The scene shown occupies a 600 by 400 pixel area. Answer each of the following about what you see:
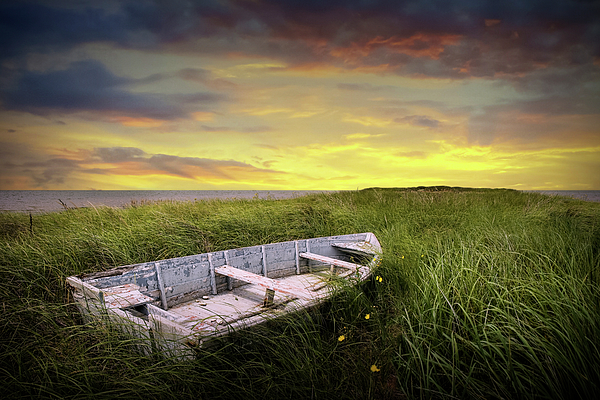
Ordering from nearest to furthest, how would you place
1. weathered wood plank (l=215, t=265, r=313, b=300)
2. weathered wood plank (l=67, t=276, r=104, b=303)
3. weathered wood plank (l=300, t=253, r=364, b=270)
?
weathered wood plank (l=67, t=276, r=104, b=303)
weathered wood plank (l=215, t=265, r=313, b=300)
weathered wood plank (l=300, t=253, r=364, b=270)

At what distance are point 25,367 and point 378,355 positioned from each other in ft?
9.04

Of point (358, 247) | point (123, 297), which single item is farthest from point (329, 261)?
point (123, 297)

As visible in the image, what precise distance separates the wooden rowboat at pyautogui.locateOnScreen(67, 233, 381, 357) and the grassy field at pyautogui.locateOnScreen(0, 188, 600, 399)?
0.46 feet

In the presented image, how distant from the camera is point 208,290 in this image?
407 cm

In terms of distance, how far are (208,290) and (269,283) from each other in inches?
43.5

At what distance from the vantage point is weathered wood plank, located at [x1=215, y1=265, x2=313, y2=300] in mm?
3170

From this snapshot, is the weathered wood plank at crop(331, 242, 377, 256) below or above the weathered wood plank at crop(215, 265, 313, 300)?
above

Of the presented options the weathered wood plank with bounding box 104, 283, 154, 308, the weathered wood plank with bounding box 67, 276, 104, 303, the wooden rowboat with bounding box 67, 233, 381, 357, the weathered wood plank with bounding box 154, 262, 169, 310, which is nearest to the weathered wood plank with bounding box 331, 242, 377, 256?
the wooden rowboat with bounding box 67, 233, 381, 357

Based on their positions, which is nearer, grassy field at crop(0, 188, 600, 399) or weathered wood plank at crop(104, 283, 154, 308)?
grassy field at crop(0, 188, 600, 399)

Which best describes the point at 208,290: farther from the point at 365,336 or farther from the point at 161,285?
the point at 365,336

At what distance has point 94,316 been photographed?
106 inches

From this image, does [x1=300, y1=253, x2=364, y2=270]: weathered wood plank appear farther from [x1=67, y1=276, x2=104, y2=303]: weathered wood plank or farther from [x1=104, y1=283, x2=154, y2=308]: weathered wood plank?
[x1=67, y1=276, x2=104, y2=303]: weathered wood plank

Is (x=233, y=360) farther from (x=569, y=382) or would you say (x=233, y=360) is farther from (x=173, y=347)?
(x=569, y=382)

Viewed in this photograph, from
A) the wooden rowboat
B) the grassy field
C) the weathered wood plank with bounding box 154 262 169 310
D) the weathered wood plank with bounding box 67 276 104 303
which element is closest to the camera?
the grassy field
